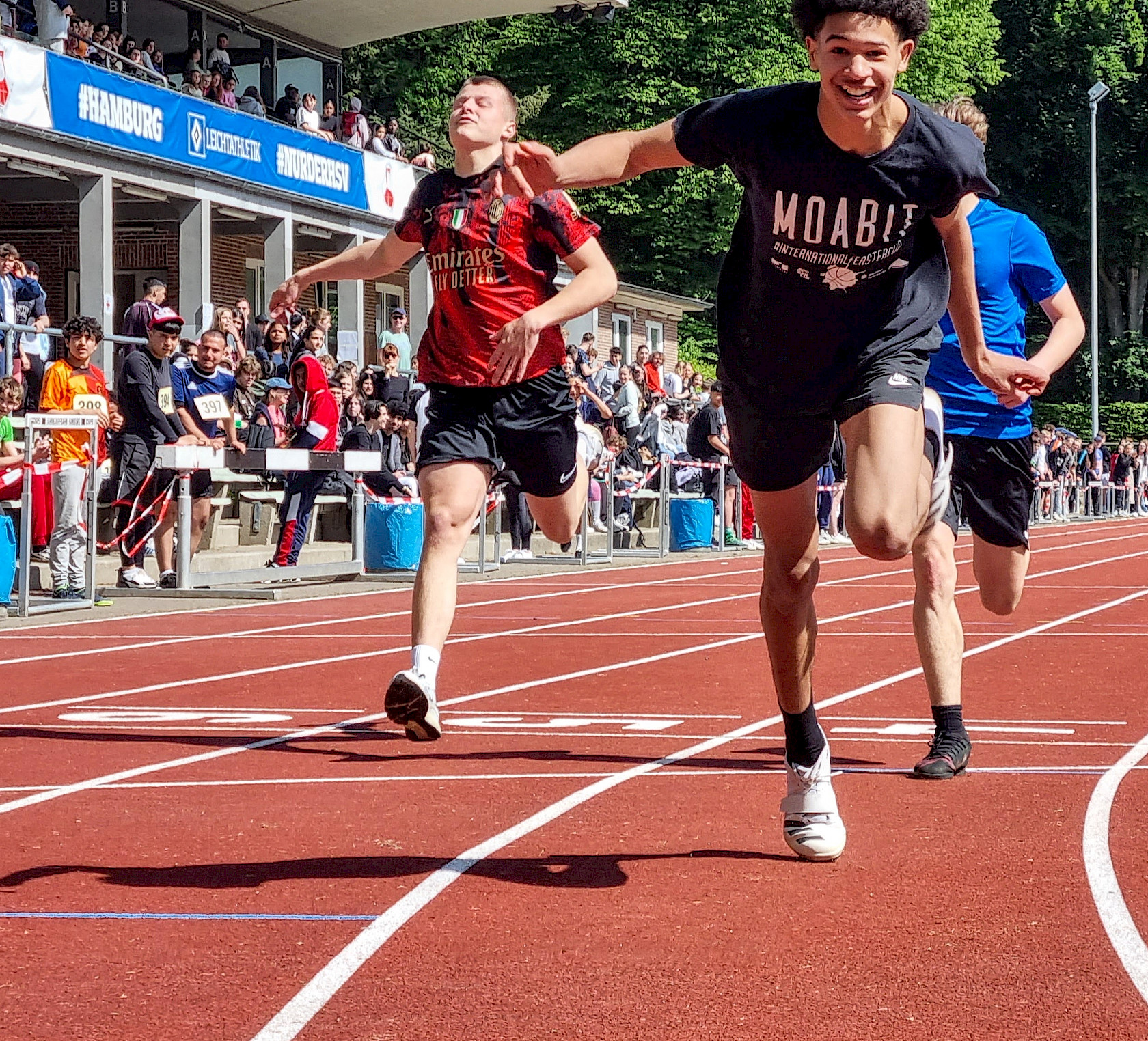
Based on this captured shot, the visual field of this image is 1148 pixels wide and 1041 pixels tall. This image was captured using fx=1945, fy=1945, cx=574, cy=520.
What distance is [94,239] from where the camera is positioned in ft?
81.9

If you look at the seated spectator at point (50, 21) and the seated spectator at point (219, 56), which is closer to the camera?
the seated spectator at point (50, 21)

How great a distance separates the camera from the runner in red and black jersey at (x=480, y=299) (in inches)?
282

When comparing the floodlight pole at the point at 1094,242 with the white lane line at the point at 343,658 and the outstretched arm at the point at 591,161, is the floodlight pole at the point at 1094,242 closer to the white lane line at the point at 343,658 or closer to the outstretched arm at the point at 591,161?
the white lane line at the point at 343,658

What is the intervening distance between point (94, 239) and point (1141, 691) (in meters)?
18.6

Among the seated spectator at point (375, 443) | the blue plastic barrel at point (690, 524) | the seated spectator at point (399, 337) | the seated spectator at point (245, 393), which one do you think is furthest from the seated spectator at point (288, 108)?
the seated spectator at point (245, 393)

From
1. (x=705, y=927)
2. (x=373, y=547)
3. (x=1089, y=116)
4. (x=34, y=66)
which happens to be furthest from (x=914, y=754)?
(x=1089, y=116)

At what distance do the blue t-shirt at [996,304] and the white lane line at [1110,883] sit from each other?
1.30m

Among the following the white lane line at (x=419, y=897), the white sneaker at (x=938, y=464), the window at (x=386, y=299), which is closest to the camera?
the white lane line at (x=419, y=897)

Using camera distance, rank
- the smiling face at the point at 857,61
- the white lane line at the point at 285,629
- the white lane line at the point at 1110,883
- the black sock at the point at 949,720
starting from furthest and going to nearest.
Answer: the white lane line at the point at 285,629
the black sock at the point at 949,720
the smiling face at the point at 857,61
the white lane line at the point at 1110,883

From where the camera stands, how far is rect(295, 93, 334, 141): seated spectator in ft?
97.1

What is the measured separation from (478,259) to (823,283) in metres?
2.61

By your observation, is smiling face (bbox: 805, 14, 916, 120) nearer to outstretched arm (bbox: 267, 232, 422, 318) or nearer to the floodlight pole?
outstretched arm (bbox: 267, 232, 422, 318)

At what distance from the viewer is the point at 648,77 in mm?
51375

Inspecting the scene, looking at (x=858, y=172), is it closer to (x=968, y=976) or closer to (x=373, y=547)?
(x=968, y=976)
